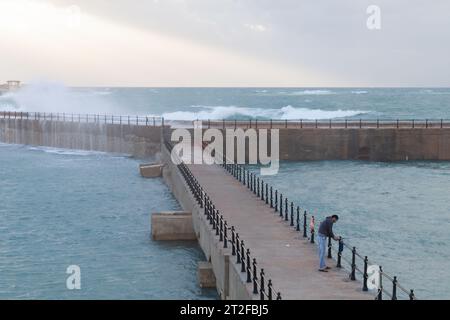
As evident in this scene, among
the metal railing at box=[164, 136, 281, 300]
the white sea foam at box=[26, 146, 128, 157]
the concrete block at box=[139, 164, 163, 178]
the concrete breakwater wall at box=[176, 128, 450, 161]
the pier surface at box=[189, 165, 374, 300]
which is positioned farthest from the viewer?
the white sea foam at box=[26, 146, 128, 157]

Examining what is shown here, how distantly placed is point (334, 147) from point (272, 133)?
3.82 meters

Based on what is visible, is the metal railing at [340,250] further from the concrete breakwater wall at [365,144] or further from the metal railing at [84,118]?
the metal railing at [84,118]

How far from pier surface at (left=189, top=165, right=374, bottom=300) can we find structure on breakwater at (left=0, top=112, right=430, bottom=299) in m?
0.02

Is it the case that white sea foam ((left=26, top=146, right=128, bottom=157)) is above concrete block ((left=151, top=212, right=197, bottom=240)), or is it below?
above

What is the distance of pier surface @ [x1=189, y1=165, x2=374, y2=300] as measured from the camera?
14633 mm

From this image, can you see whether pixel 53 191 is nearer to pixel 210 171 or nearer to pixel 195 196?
pixel 210 171

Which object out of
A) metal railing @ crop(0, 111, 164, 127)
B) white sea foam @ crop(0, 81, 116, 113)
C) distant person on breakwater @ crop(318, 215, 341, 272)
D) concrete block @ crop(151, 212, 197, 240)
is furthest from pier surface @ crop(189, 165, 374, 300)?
white sea foam @ crop(0, 81, 116, 113)

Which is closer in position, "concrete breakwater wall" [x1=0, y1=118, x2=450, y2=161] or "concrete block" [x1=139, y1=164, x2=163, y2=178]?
"concrete block" [x1=139, y1=164, x2=163, y2=178]

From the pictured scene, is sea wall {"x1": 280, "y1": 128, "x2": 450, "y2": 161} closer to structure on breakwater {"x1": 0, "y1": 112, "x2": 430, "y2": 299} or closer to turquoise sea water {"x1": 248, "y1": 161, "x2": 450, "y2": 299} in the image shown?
structure on breakwater {"x1": 0, "y1": 112, "x2": 430, "y2": 299}

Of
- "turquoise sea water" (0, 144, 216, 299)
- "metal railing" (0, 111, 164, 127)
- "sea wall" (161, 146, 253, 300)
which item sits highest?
"metal railing" (0, 111, 164, 127)

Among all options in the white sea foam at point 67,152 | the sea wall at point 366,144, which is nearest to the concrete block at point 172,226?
the sea wall at point 366,144

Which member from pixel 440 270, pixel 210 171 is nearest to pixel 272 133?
pixel 210 171

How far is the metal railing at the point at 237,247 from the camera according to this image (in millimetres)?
13875
